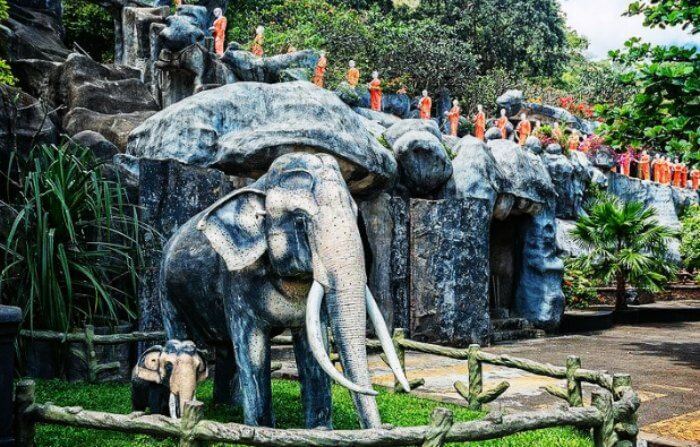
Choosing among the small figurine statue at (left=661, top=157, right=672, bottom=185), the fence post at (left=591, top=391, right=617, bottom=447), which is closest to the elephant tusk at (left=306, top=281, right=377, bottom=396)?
the fence post at (left=591, top=391, right=617, bottom=447)

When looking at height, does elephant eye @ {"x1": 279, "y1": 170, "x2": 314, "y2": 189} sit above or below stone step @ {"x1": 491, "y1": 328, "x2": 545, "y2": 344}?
above

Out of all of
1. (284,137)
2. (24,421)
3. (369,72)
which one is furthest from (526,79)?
(24,421)

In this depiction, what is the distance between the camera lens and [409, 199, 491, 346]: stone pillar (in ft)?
32.7

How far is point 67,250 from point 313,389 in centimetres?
301

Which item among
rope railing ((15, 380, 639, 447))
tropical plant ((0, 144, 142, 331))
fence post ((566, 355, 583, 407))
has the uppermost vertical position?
tropical plant ((0, 144, 142, 331))

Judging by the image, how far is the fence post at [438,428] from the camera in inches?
133

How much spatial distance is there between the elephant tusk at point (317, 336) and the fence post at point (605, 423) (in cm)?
137

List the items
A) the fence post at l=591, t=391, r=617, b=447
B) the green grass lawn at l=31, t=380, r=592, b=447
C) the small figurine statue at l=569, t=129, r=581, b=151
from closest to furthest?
the fence post at l=591, t=391, r=617, b=447
the green grass lawn at l=31, t=380, r=592, b=447
the small figurine statue at l=569, t=129, r=581, b=151

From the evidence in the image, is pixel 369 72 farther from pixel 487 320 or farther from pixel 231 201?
pixel 231 201

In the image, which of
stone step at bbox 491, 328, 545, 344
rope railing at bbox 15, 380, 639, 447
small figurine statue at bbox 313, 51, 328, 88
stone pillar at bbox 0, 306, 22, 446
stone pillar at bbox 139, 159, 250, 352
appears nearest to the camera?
rope railing at bbox 15, 380, 639, 447

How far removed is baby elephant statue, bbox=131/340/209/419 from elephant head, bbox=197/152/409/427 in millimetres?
659

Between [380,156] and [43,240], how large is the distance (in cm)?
443

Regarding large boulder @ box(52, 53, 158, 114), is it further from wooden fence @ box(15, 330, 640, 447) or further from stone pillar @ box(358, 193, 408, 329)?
wooden fence @ box(15, 330, 640, 447)

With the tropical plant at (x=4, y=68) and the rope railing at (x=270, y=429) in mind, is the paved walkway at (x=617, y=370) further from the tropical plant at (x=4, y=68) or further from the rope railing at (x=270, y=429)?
the tropical plant at (x=4, y=68)
